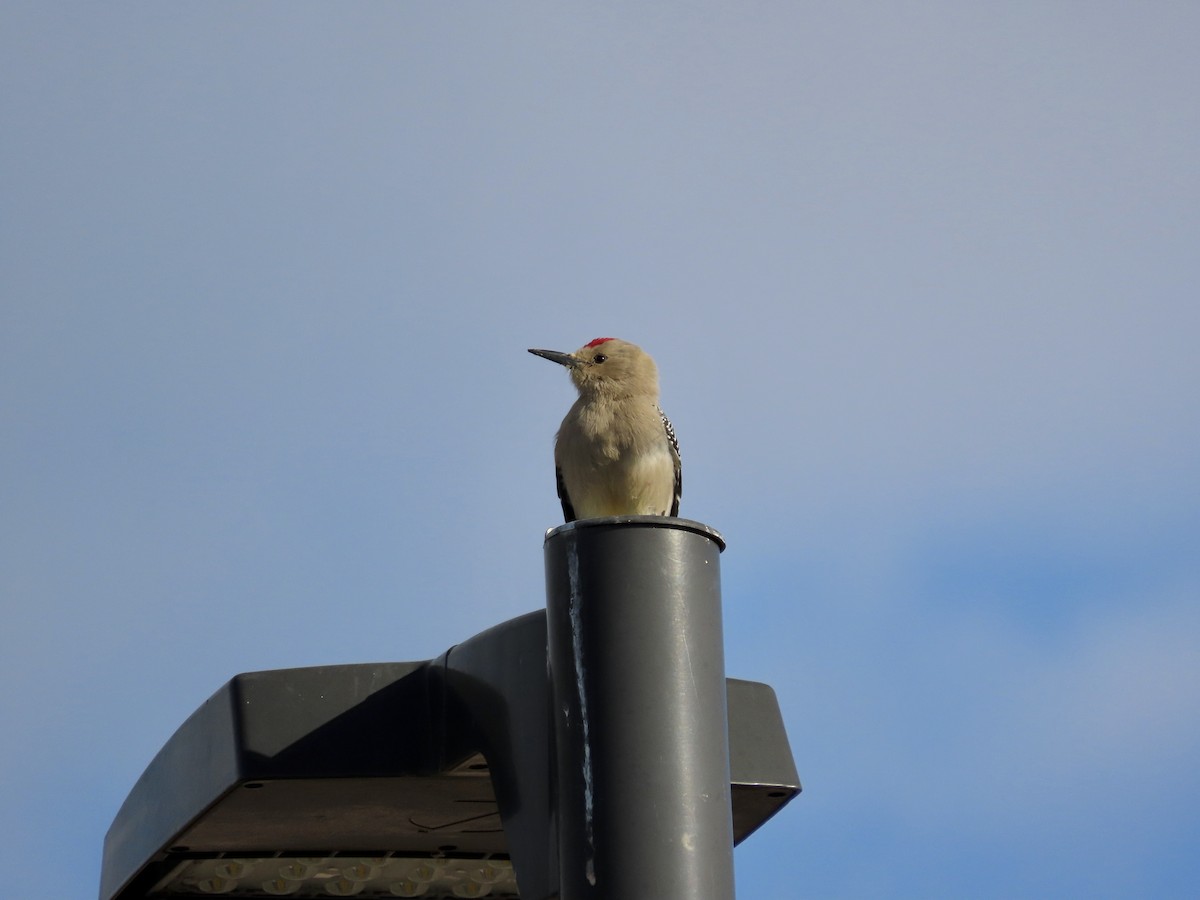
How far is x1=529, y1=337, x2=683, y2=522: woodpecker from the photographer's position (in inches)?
398

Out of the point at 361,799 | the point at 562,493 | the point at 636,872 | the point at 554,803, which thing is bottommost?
the point at 636,872

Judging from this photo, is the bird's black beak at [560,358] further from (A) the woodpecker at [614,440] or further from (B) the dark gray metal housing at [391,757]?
(B) the dark gray metal housing at [391,757]

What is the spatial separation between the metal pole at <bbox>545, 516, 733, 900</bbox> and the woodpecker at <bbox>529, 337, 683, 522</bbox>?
4.07 metres

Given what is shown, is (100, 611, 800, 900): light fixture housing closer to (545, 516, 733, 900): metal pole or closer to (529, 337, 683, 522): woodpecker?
(545, 516, 733, 900): metal pole

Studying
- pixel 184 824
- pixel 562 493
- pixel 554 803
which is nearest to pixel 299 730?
pixel 184 824

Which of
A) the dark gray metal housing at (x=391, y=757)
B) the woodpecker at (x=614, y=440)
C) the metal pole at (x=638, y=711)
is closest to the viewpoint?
the metal pole at (x=638, y=711)

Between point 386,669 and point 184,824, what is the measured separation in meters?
1.29

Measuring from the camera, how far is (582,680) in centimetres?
543

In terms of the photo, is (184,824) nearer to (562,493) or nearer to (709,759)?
(709,759)

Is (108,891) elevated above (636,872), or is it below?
above

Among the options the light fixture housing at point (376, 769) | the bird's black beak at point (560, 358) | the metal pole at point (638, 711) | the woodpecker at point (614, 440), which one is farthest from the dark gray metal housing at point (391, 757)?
the bird's black beak at point (560, 358)

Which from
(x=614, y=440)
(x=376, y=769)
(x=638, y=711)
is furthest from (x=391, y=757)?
(x=614, y=440)

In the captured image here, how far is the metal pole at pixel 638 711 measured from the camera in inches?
203

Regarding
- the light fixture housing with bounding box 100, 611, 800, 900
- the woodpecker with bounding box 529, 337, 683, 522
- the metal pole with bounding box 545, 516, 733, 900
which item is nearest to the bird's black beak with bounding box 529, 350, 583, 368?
the woodpecker with bounding box 529, 337, 683, 522
